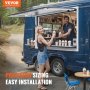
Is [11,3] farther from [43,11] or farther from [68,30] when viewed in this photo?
[68,30]

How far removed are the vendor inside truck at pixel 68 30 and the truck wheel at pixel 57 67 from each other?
2.94 ft

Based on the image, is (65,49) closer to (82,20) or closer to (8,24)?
(82,20)

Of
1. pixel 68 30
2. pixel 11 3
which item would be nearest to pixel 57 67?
pixel 68 30

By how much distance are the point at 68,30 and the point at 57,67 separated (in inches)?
56.1

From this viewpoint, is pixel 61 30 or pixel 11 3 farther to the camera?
→ pixel 11 3

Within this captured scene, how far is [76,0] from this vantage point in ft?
43.3

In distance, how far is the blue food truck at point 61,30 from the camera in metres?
12.7

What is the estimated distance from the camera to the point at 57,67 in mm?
14227

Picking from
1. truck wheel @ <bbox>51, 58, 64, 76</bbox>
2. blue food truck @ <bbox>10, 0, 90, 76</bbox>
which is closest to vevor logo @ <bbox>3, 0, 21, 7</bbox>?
blue food truck @ <bbox>10, 0, 90, 76</bbox>

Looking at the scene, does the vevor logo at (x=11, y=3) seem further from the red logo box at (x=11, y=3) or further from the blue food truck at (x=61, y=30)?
the blue food truck at (x=61, y=30)

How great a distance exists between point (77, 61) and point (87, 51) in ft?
2.13

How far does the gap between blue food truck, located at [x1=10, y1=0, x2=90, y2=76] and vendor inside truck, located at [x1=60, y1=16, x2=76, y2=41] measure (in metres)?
0.14

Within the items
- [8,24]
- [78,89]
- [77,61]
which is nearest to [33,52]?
[77,61]

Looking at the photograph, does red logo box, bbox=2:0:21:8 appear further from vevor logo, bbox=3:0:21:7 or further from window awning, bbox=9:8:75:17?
window awning, bbox=9:8:75:17
